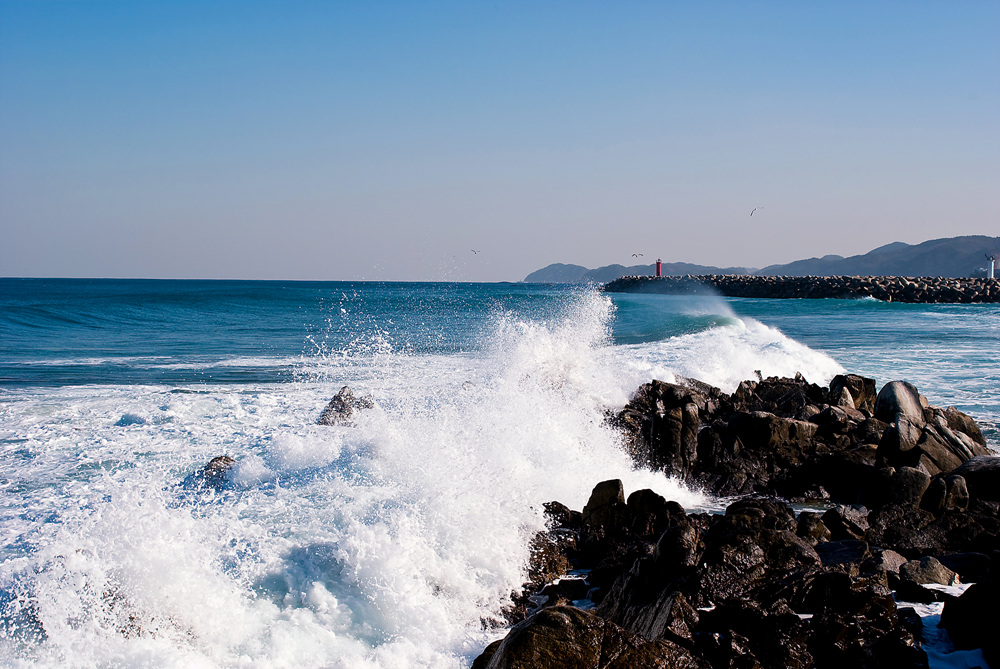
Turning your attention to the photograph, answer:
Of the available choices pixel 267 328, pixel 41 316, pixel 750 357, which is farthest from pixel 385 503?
pixel 41 316

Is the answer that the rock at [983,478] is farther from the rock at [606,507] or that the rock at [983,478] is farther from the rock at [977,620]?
the rock at [606,507]

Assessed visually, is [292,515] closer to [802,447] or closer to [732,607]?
[732,607]

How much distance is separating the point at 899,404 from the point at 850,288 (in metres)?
51.7

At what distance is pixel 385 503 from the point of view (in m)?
6.11

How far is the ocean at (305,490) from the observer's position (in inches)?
174

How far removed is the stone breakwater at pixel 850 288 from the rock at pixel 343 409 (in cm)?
5178

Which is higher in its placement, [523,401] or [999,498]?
[523,401]

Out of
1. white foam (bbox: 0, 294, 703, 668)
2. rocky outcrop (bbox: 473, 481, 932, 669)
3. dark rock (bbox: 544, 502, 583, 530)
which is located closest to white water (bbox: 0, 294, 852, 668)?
white foam (bbox: 0, 294, 703, 668)

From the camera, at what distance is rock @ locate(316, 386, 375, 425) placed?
9477 millimetres

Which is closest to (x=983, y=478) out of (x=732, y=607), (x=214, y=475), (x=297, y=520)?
(x=732, y=607)

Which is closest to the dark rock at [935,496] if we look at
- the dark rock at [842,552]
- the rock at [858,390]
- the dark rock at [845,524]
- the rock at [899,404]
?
the dark rock at [845,524]

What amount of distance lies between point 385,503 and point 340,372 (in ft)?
30.1

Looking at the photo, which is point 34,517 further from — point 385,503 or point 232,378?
point 232,378

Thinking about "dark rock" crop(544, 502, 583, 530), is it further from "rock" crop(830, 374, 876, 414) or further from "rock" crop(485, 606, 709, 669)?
"rock" crop(830, 374, 876, 414)
